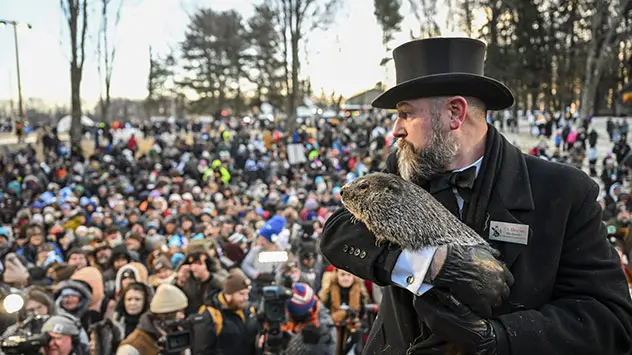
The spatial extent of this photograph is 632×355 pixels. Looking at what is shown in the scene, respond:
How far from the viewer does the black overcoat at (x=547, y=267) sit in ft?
A: 5.06

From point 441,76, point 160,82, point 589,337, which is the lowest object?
point 589,337

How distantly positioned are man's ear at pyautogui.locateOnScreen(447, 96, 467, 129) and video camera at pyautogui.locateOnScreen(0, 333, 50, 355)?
3020 mm

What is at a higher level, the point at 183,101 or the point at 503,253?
the point at 183,101

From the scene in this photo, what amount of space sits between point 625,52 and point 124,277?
1970 inches

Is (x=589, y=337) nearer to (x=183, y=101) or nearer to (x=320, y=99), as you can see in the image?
(x=320, y=99)

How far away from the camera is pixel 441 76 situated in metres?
1.70

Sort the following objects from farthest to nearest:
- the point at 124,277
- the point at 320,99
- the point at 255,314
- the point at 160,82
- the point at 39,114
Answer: the point at 39,114 < the point at 160,82 < the point at 320,99 < the point at 124,277 < the point at 255,314

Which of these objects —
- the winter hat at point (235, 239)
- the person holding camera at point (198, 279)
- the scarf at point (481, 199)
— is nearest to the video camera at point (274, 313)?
the person holding camera at point (198, 279)

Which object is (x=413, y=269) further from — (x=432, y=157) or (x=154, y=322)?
(x=154, y=322)

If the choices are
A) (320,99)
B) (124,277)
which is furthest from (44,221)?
(320,99)

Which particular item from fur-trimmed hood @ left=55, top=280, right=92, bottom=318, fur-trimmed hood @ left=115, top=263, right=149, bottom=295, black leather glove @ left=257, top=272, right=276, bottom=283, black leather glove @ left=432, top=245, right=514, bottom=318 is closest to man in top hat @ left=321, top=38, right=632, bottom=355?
black leather glove @ left=432, top=245, right=514, bottom=318

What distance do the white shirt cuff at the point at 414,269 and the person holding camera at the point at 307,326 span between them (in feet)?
9.68

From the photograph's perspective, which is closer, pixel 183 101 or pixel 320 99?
pixel 320 99

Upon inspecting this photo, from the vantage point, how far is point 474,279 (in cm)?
142
